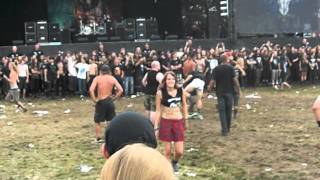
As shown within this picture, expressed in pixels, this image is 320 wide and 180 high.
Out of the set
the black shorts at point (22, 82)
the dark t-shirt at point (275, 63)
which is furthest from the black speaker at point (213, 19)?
the black shorts at point (22, 82)

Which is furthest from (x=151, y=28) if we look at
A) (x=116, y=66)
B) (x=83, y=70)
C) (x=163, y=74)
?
(x=163, y=74)

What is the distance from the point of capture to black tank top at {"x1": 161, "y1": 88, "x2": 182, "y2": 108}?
9432mm

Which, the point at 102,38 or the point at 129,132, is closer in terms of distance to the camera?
the point at 129,132

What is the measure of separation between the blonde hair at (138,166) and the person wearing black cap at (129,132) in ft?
2.57

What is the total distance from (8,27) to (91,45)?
7148 mm

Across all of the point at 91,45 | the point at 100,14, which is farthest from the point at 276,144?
the point at 100,14

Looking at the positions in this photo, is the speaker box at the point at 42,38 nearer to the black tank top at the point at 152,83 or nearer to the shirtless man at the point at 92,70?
the shirtless man at the point at 92,70

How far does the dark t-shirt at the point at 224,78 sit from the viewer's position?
1262cm

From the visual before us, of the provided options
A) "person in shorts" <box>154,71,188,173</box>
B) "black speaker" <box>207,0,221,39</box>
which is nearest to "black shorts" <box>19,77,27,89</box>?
"black speaker" <box>207,0,221,39</box>

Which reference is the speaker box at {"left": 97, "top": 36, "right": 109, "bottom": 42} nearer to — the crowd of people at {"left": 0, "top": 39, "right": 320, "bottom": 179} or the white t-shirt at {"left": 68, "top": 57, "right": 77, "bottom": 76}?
the crowd of people at {"left": 0, "top": 39, "right": 320, "bottom": 179}

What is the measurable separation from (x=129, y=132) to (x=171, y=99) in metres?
6.64

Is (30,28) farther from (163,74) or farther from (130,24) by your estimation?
(163,74)

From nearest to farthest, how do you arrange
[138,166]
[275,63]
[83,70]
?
[138,166], [83,70], [275,63]

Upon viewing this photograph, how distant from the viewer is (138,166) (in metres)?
1.91
